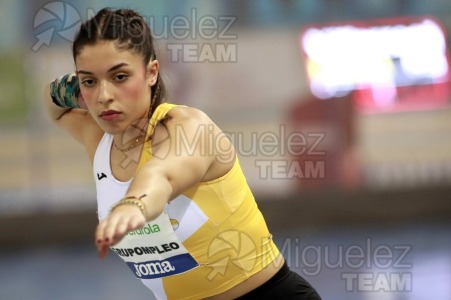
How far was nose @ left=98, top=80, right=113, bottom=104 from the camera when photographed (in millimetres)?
1840

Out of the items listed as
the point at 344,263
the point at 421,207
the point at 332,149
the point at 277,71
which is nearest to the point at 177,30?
the point at 277,71

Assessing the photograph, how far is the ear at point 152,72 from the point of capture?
196 cm

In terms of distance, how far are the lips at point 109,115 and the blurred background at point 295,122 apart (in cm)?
258

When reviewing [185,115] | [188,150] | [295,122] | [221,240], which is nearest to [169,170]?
[188,150]

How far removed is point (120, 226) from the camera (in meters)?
1.37

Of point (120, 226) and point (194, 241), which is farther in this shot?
point (194, 241)

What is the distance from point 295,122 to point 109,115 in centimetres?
304

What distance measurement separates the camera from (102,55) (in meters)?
1.83

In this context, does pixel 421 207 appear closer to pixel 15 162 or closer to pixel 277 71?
pixel 277 71

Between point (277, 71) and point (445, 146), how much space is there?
41.0 inches

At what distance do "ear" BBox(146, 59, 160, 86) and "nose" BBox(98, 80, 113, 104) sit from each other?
13 centimetres

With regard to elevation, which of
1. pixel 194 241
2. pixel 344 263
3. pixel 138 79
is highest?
pixel 138 79

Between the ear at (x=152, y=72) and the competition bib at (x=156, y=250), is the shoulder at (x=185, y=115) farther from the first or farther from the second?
the competition bib at (x=156, y=250)

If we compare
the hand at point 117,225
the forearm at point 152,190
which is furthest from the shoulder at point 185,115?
the hand at point 117,225
